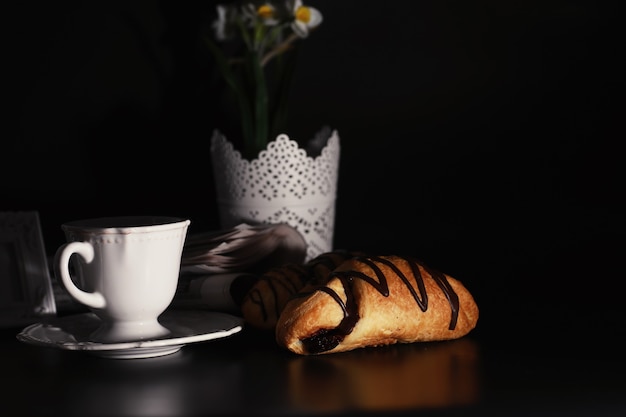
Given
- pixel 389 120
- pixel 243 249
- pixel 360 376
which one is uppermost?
pixel 389 120

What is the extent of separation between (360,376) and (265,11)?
25.2 inches

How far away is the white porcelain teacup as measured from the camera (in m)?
0.87

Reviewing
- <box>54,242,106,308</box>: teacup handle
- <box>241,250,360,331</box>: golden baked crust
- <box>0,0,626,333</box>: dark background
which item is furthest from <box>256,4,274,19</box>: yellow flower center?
<box>54,242,106,308</box>: teacup handle

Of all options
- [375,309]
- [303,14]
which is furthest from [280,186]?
[375,309]

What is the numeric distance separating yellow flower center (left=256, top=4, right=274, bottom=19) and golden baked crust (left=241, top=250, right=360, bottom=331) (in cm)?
42

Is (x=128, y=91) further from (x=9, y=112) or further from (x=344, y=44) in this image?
(x=344, y=44)

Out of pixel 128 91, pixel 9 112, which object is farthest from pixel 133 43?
pixel 9 112

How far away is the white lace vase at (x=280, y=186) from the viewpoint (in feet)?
4.10

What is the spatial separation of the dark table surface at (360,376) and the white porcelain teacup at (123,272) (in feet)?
0.13

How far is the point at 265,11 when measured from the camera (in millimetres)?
1271

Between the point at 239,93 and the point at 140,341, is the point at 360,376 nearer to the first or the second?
the point at 140,341

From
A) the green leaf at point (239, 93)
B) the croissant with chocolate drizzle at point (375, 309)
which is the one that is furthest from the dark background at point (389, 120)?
the croissant with chocolate drizzle at point (375, 309)

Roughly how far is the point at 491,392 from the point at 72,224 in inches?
17.7

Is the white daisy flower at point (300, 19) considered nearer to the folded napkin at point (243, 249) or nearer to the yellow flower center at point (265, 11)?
the yellow flower center at point (265, 11)
